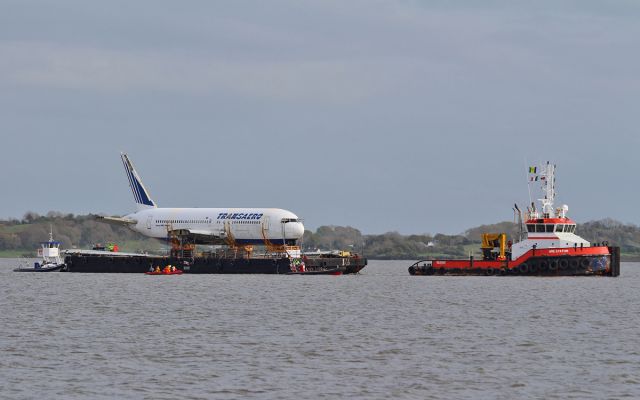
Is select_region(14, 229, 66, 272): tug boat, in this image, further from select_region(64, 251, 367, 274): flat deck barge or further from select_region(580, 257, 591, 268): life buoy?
select_region(580, 257, 591, 268): life buoy

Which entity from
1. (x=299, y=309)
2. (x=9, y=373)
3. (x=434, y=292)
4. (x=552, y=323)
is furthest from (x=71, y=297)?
(x=9, y=373)

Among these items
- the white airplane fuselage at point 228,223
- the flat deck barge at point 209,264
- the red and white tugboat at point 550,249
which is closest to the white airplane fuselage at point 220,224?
the white airplane fuselage at point 228,223

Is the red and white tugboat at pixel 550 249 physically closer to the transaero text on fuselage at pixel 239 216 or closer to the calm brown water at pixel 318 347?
the calm brown water at pixel 318 347

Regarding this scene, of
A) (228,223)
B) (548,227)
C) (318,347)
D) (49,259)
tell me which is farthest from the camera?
(49,259)

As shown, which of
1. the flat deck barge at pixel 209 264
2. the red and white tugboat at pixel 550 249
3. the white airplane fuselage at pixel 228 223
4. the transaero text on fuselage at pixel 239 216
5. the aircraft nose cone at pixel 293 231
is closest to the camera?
the red and white tugboat at pixel 550 249

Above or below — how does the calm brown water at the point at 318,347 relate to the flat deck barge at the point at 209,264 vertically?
below

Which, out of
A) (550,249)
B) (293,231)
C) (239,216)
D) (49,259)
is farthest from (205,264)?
(550,249)

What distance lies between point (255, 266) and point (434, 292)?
34.8 metres

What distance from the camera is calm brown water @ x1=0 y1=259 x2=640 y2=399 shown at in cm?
3769

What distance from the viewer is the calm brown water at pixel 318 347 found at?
37.7 metres

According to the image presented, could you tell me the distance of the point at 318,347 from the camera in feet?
161

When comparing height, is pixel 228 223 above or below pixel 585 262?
above

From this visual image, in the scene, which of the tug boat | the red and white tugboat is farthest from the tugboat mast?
the tug boat

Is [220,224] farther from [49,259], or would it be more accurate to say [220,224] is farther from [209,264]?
[49,259]
